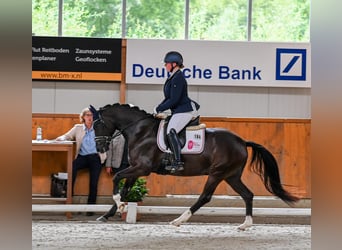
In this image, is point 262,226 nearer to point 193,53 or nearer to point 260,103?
point 260,103

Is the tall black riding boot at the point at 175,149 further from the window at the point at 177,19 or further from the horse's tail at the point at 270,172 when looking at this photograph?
the window at the point at 177,19

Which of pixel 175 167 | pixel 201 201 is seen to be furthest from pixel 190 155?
pixel 201 201

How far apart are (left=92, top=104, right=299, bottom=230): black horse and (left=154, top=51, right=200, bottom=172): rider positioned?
0.64 feet

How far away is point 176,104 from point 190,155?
0.70 metres

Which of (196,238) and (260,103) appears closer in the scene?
(196,238)

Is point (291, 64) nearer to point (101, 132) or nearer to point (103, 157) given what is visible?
point (103, 157)

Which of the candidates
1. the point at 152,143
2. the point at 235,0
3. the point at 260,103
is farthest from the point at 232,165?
the point at 235,0

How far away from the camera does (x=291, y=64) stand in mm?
9094

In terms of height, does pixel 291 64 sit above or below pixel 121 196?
above

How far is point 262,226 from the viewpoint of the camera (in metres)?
7.23

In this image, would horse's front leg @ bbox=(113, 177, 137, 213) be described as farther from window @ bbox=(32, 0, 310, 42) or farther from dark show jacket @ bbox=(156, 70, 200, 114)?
window @ bbox=(32, 0, 310, 42)

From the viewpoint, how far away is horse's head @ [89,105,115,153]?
651cm
